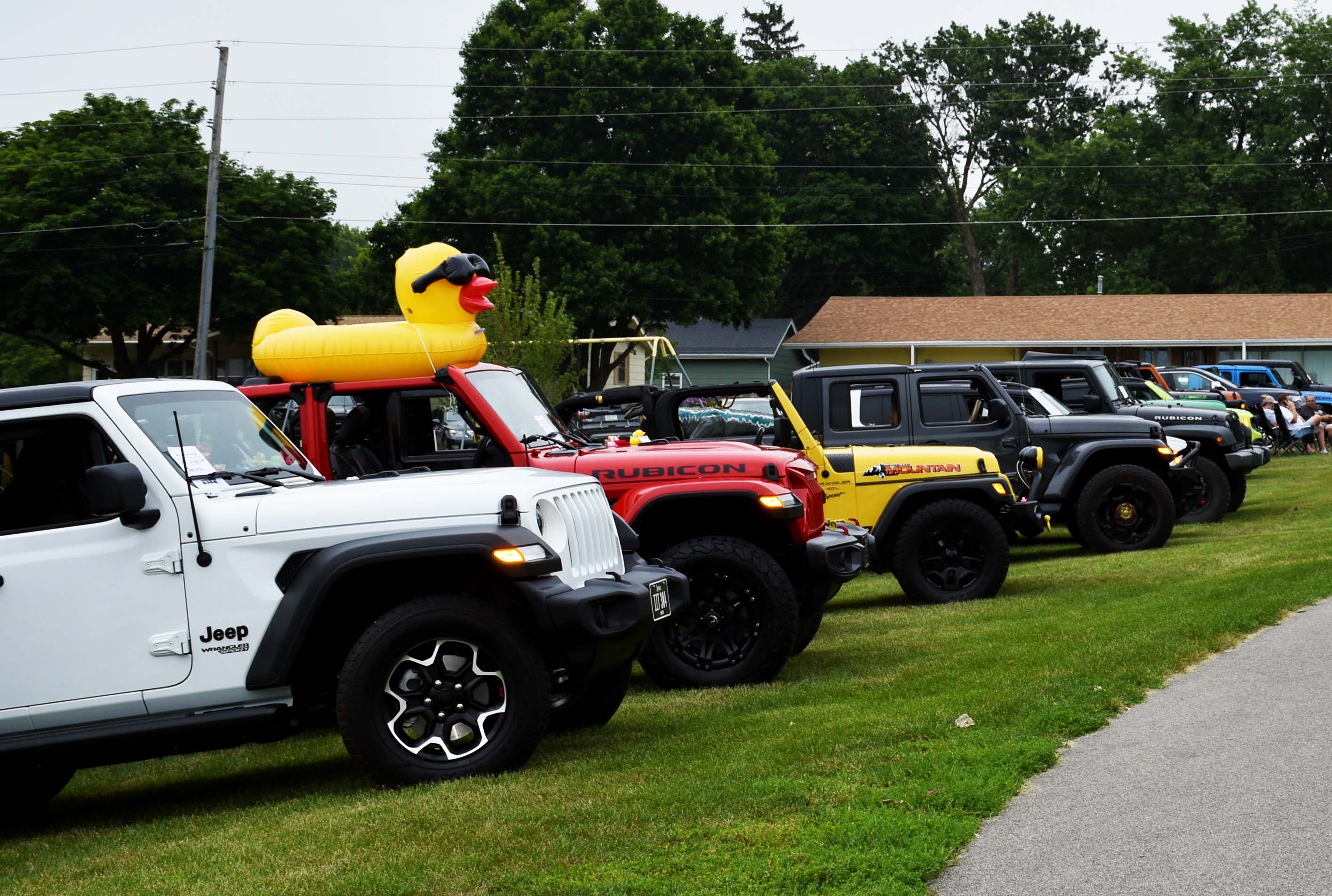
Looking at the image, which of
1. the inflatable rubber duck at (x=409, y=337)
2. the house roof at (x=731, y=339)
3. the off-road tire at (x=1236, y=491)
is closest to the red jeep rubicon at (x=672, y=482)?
the inflatable rubber duck at (x=409, y=337)

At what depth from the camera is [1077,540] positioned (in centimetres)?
1631

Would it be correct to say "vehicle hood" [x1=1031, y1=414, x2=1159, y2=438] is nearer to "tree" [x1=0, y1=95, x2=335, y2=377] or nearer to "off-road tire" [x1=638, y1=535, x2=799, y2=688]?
"off-road tire" [x1=638, y1=535, x2=799, y2=688]

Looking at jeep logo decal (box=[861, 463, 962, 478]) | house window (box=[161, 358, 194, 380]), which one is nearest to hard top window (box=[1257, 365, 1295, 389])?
jeep logo decal (box=[861, 463, 962, 478])

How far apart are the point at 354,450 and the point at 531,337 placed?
840 inches

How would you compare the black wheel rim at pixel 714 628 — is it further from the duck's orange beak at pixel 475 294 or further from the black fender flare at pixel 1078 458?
the black fender flare at pixel 1078 458

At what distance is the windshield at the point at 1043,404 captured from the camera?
1656 centimetres

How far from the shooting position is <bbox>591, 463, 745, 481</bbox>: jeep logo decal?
915 cm

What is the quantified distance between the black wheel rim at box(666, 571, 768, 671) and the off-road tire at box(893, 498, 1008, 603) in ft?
12.9

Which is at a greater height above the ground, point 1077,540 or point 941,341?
point 941,341

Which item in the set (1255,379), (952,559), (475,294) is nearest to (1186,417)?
(952,559)

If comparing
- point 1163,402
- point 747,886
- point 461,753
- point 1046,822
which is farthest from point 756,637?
point 1163,402

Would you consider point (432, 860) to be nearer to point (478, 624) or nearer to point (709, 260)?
point (478, 624)

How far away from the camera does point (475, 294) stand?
10297 millimetres

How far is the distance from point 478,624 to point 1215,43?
218 feet
